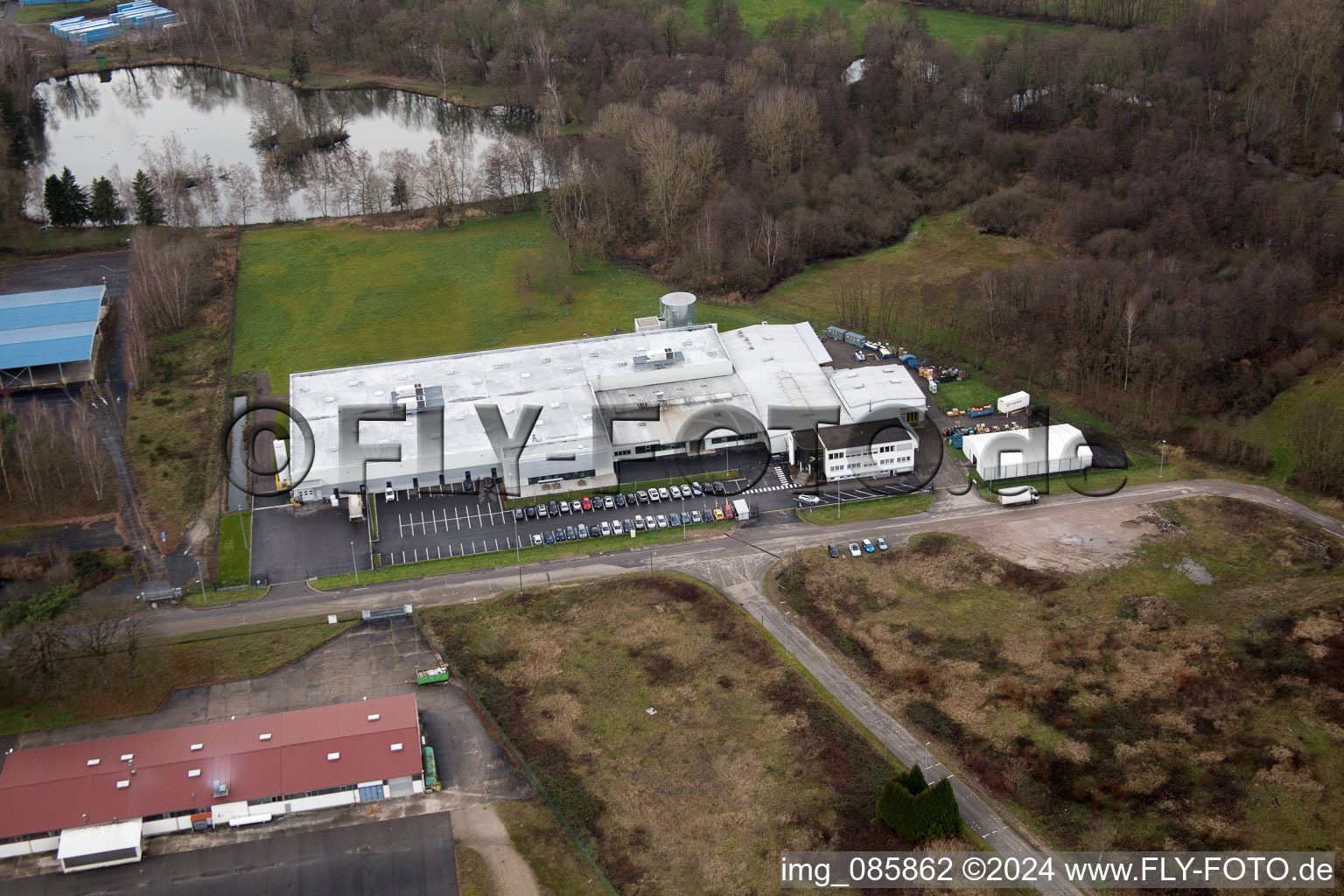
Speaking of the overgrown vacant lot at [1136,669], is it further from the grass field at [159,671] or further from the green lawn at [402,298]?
the green lawn at [402,298]

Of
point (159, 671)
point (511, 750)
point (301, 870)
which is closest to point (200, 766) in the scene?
point (301, 870)

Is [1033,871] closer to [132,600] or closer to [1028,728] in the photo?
[1028,728]

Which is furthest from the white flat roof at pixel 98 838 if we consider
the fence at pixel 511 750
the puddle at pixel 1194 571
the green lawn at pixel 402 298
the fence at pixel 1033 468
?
the puddle at pixel 1194 571

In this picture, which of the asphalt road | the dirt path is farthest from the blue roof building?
the dirt path

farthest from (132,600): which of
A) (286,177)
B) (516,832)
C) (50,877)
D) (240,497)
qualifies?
(286,177)

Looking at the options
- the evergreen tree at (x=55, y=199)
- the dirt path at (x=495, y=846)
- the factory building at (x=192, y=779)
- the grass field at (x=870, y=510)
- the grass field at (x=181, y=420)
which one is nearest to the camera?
the dirt path at (x=495, y=846)
